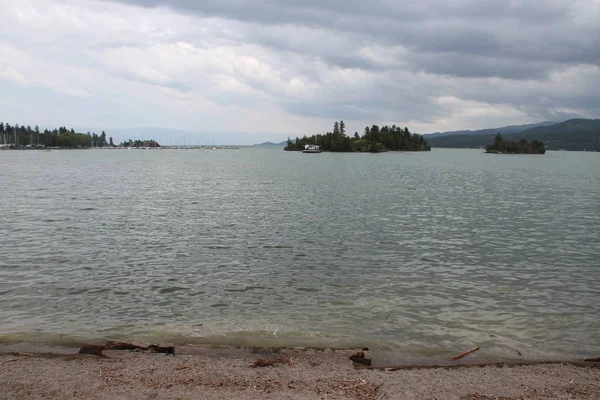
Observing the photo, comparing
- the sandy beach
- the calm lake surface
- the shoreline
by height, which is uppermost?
the sandy beach

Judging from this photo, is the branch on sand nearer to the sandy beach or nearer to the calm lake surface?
the sandy beach

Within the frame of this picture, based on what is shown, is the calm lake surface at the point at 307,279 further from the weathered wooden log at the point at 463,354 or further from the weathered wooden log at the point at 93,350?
the weathered wooden log at the point at 93,350

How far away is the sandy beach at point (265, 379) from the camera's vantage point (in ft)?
35.0

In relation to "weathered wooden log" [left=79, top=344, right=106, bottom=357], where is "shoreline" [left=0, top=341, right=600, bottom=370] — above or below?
below

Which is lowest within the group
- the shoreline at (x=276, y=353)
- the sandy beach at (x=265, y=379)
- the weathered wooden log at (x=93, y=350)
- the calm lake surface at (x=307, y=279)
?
the calm lake surface at (x=307, y=279)

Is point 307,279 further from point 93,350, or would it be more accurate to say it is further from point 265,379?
point 265,379

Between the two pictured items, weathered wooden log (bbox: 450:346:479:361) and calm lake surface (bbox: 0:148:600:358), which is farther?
calm lake surface (bbox: 0:148:600:358)

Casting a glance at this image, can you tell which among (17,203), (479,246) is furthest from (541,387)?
(17,203)

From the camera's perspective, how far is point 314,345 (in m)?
14.9

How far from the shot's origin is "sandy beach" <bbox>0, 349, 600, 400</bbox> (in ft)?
35.0

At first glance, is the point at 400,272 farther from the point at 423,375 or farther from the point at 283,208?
the point at 283,208

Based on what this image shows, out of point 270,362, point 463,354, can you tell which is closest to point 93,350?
point 270,362

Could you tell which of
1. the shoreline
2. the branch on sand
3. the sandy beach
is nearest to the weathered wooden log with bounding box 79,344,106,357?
the shoreline

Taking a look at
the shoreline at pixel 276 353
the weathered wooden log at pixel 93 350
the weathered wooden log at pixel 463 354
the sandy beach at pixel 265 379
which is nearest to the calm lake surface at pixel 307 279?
the weathered wooden log at pixel 463 354
